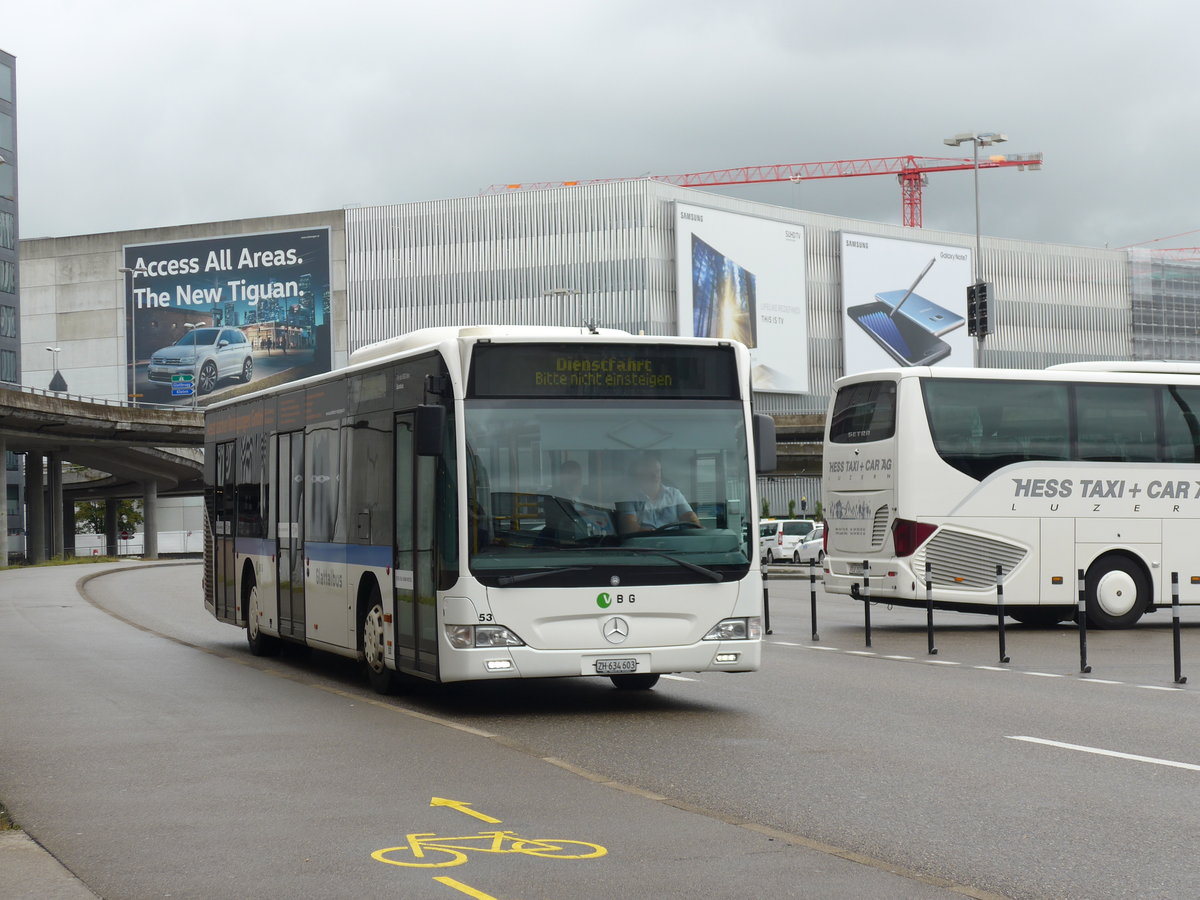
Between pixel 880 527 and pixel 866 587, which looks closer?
pixel 866 587

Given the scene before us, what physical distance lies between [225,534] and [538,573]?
337 inches

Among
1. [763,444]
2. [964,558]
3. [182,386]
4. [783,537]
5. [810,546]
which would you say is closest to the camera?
[763,444]

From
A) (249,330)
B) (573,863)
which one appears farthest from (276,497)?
(249,330)

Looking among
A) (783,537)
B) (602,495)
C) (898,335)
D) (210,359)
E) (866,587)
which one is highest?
(898,335)

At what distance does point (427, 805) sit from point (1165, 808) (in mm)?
3832

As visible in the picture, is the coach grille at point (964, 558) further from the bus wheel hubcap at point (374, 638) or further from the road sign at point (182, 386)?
the road sign at point (182, 386)

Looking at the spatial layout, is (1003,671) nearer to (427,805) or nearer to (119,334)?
(427,805)

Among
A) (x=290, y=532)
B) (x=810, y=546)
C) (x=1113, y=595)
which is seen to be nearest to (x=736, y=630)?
(x=290, y=532)

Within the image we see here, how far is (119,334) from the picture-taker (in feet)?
393

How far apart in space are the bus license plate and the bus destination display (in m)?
2.05

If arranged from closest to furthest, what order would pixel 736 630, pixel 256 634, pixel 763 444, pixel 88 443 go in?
pixel 736 630
pixel 763 444
pixel 256 634
pixel 88 443

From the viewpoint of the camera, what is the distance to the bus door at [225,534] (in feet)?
64.4

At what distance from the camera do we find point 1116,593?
22.8 m

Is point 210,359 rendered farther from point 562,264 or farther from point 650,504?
point 650,504
